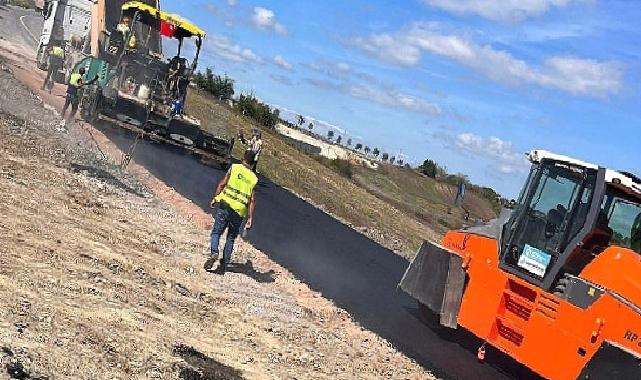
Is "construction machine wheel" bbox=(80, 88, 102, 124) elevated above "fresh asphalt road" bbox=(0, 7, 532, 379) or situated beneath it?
elevated above

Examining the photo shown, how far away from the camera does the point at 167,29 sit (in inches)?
864

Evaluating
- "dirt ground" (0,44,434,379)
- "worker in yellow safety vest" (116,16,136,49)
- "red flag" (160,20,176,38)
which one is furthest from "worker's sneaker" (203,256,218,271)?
"red flag" (160,20,176,38)

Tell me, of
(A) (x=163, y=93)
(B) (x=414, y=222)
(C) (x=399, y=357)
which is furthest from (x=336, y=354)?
(B) (x=414, y=222)

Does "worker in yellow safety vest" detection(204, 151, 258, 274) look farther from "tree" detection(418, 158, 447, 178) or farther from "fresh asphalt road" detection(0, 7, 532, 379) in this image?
"tree" detection(418, 158, 447, 178)

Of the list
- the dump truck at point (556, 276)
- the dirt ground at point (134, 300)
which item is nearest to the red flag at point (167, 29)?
the dirt ground at point (134, 300)

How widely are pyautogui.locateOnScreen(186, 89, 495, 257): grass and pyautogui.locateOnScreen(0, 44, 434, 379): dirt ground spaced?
11.4 m

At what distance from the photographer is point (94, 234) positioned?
30.9ft

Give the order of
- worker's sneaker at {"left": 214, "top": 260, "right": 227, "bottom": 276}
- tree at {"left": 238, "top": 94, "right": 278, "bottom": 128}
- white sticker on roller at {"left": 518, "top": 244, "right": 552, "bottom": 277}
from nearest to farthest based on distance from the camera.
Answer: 1. white sticker on roller at {"left": 518, "top": 244, "right": 552, "bottom": 277}
2. worker's sneaker at {"left": 214, "top": 260, "right": 227, "bottom": 276}
3. tree at {"left": 238, "top": 94, "right": 278, "bottom": 128}

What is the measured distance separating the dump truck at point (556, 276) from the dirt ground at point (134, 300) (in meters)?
1.30

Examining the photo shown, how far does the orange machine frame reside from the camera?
Answer: 822cm

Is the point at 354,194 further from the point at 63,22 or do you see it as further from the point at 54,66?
the point at 63,22

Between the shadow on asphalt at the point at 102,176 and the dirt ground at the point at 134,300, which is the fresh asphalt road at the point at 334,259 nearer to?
the dirt ground at the point at 134,300

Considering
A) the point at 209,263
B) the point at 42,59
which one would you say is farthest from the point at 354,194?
the point at 209,263

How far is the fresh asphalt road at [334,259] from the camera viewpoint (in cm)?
1032
